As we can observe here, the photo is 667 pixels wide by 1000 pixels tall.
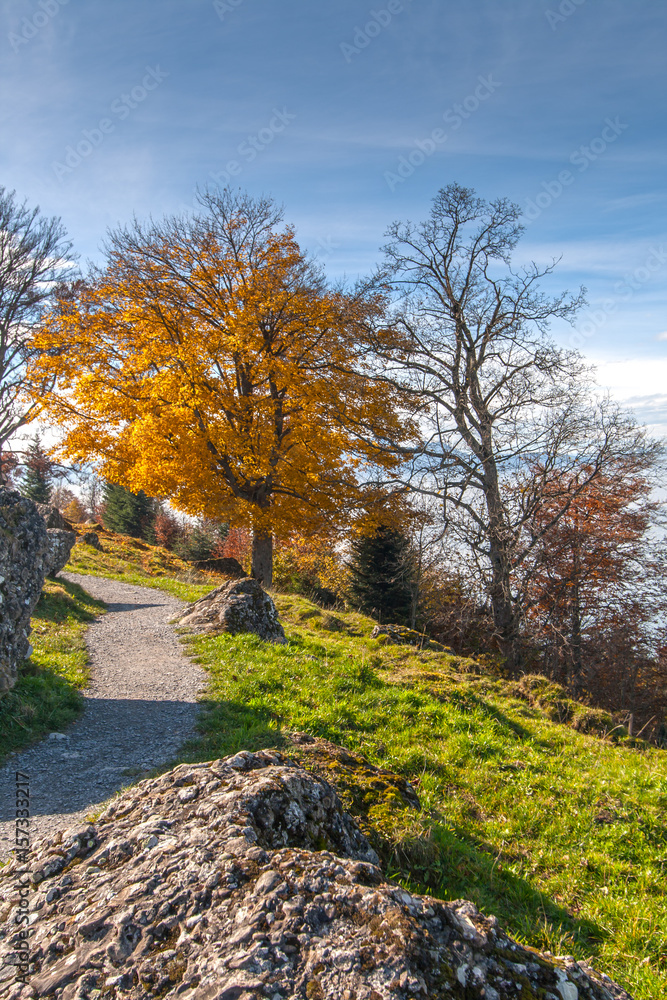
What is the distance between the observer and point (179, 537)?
41.0m

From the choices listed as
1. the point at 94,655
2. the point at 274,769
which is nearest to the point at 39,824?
the point at 274,769

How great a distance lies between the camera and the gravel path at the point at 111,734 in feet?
15.8

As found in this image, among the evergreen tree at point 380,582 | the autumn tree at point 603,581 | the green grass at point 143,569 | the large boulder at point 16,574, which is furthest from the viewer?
the evergreen tree at point 380,582

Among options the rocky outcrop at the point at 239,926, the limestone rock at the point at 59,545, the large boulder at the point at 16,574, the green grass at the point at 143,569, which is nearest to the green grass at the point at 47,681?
the large boulder at the point at 16,574

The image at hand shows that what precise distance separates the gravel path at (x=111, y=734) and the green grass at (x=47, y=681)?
189 millimetres

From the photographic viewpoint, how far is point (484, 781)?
6.10 m

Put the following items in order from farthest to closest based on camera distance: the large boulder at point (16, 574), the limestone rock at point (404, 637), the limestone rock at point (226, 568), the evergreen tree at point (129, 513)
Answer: the evergreen tree at point (129, 513) < the limestone rock at point (226, 568) < the limestone rock at point (404, 637) < the large boulder at point (16, 574)

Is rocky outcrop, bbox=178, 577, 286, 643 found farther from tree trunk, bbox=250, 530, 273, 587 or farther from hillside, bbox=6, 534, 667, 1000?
tree trunk, bbox=250, 530, 273, 587

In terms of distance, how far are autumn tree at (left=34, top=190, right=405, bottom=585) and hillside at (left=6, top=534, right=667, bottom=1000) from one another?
6.66m

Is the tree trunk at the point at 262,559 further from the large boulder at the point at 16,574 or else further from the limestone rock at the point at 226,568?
the large boulder at the point at 16,574

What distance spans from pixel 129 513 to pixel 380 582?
94.0 ft

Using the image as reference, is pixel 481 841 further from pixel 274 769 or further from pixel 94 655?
pixel 94 655

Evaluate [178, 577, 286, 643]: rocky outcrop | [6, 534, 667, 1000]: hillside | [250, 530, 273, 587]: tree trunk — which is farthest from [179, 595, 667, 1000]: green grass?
[250, 530, 273, 587]: tree trunk

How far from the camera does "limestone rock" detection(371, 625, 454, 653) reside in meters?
13.1
